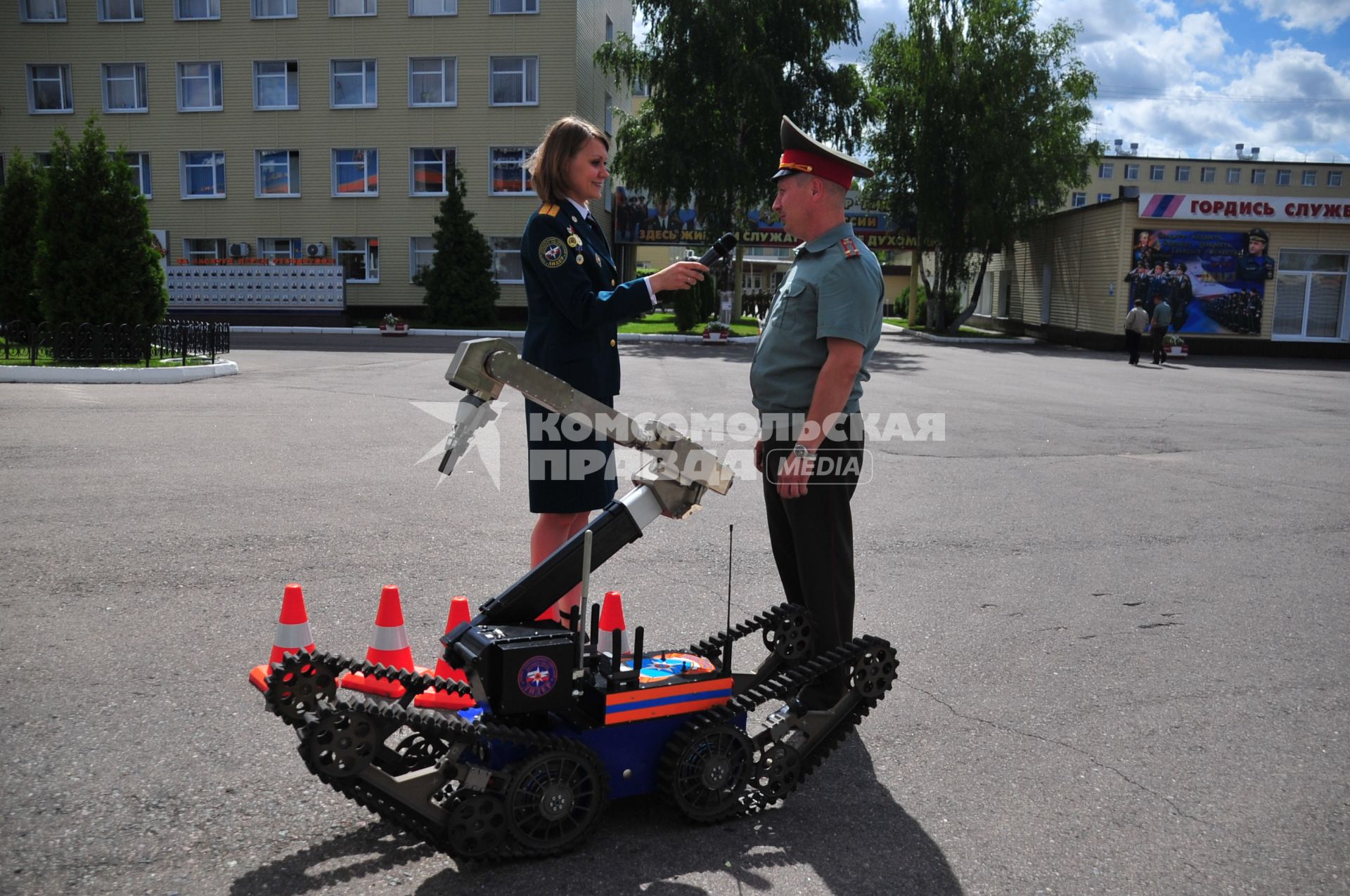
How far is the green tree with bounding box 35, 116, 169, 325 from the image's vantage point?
17359mm

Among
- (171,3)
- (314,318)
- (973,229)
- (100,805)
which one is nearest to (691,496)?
(100,805)

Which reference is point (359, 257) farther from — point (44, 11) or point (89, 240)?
point (89, 240)

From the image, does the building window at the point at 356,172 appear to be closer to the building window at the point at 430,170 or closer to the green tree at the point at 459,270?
the building window at the point at 430,170

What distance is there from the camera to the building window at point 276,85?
36.5 m

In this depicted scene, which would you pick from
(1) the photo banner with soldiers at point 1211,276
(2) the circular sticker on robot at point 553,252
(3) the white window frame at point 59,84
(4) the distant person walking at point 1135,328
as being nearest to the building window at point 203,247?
(3) the white window frame at point 59,84

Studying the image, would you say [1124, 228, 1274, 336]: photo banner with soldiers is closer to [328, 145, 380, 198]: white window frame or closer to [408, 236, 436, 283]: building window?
[408, 236, 436, 283]: building window

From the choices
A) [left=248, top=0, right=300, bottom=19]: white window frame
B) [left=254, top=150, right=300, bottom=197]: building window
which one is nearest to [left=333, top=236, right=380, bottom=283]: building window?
[left=254, top=150, right=300, bottom=197]: building window

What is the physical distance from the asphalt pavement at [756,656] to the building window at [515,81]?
89.4 feet

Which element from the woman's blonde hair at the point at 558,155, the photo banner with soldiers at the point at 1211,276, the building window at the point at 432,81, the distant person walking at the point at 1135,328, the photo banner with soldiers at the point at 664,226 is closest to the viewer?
the woman's blonde hair at the point at 558,155

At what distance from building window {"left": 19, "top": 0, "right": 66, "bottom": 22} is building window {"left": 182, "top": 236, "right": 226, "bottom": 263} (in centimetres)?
924

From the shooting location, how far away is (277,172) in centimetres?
3694

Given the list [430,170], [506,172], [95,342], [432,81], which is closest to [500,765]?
[95,342]

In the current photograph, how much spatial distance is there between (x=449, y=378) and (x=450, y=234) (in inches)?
1243

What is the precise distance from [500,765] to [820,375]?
1595 millimetres
